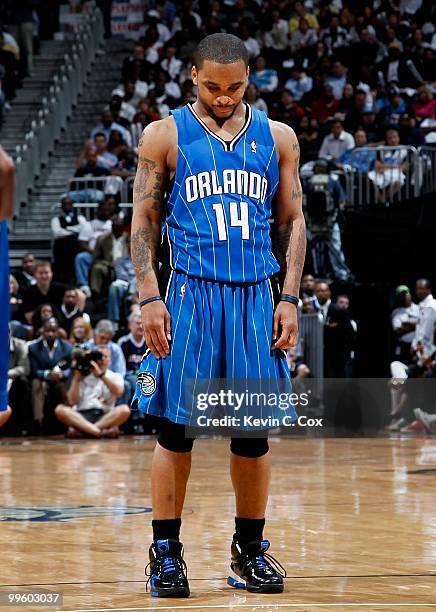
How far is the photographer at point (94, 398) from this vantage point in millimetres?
13234

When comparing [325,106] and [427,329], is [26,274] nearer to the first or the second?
[427,329]

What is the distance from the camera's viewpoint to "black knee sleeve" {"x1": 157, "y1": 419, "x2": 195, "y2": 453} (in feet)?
15.5

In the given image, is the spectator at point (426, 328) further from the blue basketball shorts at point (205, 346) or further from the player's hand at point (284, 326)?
the blue basketball shorts at point (205, 346)

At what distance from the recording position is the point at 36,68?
22906 millimetres

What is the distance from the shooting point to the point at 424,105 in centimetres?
1816

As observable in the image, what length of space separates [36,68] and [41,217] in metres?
4.28

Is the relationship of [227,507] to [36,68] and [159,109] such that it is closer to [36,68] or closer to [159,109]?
[159,109]

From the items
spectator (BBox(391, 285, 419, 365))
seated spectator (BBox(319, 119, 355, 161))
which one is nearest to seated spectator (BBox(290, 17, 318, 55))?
seated spectator (BBox(319, 119, 355, 161))

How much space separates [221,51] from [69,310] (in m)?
10.3

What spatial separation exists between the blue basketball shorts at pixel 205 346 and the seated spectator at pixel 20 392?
30.2 feet

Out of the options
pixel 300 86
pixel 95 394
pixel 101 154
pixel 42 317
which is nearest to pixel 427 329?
pixel 95 394

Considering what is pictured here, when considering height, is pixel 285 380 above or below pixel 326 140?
below

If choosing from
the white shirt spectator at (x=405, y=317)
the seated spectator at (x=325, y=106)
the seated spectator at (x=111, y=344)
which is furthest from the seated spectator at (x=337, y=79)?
the seated spectator at (x=111, y=344)

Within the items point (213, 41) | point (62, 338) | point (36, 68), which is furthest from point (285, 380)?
point (36, 68)
